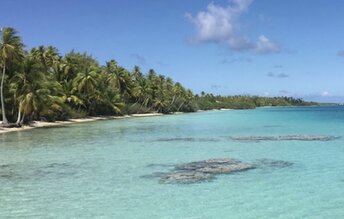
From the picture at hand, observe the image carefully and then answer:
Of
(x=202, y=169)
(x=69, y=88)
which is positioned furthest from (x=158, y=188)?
(x=69, y=88)

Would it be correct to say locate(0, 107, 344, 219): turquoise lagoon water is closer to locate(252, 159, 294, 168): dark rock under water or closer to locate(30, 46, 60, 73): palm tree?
locate(252, 159, 294, 168): dark rock under water

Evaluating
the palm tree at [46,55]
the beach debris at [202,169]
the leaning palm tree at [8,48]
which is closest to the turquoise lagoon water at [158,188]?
the beach debris at [202,169]

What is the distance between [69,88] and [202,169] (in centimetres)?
5797

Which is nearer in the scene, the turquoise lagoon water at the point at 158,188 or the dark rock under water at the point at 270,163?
the turquoise lagoon water at the point at 158,188

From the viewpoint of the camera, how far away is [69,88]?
73000 mm

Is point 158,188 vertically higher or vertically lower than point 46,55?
lower

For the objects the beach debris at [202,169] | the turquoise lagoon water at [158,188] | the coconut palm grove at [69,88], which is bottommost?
the turquoise lagoon water at [158,188]

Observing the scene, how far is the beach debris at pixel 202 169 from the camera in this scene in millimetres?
16062

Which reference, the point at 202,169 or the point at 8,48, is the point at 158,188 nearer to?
the point at 202,169

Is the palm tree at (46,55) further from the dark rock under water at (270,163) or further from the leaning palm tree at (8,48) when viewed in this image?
the dark rock under water at (270,163)

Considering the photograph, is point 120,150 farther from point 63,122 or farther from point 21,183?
point 63,122

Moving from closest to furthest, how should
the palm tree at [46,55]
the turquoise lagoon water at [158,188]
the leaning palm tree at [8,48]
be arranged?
the turquoise lagoon water at [158,188], the leaning palm tree at [8,48], the palm tree at [46,55]

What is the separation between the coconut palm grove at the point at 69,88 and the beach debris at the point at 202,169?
1345 inches

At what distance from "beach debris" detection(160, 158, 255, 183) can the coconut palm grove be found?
112ft
